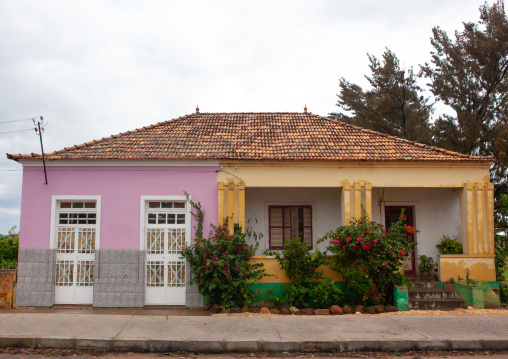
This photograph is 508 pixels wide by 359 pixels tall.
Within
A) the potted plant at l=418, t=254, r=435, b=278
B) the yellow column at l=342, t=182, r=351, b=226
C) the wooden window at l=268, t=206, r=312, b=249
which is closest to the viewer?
the yellow column at l=342, t=182, r=351, b=226

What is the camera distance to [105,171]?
11.5 meters

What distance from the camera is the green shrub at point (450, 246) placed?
40.4 feet

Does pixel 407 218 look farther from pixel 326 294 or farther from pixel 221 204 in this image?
pixel 221 204

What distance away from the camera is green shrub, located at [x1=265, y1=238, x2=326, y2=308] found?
1083 cm

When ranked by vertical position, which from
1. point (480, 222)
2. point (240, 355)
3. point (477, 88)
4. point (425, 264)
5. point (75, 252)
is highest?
point (477, 88)

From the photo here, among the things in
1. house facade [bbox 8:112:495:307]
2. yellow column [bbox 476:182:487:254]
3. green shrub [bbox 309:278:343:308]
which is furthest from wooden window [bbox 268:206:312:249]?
yellow column [bbox 476:182:487:254]

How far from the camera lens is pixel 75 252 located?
37.5ft

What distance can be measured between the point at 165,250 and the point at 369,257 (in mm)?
4933

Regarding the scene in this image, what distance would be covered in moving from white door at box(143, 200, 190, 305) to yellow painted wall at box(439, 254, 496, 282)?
6476 millimetres

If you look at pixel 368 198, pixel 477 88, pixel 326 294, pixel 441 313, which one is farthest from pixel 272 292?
pixel 477 88

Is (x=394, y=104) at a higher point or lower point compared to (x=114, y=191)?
higher

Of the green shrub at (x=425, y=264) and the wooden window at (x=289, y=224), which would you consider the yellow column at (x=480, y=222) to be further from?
the wooden window at (x=289, y=224)

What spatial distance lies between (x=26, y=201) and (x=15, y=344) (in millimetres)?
4569

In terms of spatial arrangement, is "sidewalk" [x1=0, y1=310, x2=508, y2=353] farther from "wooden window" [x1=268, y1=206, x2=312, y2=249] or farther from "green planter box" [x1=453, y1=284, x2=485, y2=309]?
"wooden window" [x1=268, y1=206, x2=312, y2=249]
